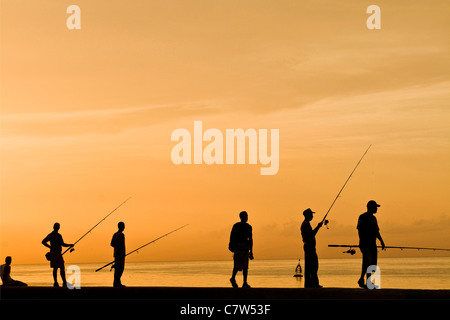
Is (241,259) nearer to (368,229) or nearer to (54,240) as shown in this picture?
(368,229)

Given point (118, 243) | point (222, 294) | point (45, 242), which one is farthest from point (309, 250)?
point (45, 242)

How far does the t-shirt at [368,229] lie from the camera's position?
1784 centimetres

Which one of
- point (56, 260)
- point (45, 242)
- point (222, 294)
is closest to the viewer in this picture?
point (222, 294)

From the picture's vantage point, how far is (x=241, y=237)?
19.1m

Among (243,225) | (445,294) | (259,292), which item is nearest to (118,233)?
(243,225)

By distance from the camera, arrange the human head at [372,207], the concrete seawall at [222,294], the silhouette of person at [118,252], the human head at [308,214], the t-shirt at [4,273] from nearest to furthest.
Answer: the concrete seawall at [222,294]
the human head at [372,207]
the human head at [308,214]
the silhouette of person at [118,252]
the t-shirt at [4,273]

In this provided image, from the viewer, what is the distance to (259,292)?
16.9 m

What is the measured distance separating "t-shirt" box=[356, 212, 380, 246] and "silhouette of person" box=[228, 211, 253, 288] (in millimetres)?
2695

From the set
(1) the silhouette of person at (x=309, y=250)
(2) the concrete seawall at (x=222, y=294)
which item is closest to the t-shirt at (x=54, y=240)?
(2) the concrete seawall at (x=222, y=294)

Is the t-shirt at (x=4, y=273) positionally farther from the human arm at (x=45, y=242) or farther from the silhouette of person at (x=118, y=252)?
the silhouette of person at (x=118, y=252)

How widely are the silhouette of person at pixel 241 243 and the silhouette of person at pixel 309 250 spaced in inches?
51.3

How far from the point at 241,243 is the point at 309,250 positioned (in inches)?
64.0
